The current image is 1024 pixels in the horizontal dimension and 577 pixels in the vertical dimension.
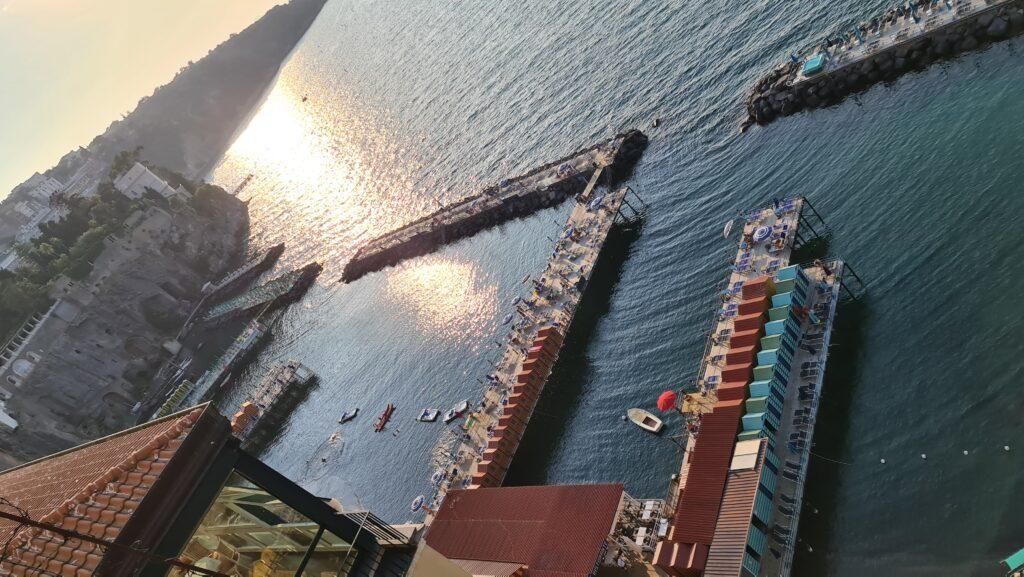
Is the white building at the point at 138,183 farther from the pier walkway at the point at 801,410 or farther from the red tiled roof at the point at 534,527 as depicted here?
the pier walkway at the point at 801,410

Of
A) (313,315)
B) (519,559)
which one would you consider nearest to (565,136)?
(313,315)

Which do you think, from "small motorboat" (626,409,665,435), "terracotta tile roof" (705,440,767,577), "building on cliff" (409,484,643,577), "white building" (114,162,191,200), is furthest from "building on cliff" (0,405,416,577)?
"white building" (114,162,191,200)

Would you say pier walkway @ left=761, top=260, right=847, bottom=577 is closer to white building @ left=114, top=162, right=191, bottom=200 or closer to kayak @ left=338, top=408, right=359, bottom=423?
kayak @ left=338, top=408, right=359, bottom=423

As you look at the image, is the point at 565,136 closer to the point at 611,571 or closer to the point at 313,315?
the point at 313,315

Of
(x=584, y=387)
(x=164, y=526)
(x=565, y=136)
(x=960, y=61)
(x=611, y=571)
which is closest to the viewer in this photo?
(x=164, y=526)

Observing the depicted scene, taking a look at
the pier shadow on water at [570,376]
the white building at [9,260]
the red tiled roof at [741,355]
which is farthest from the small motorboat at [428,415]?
the white building at [9,260]
